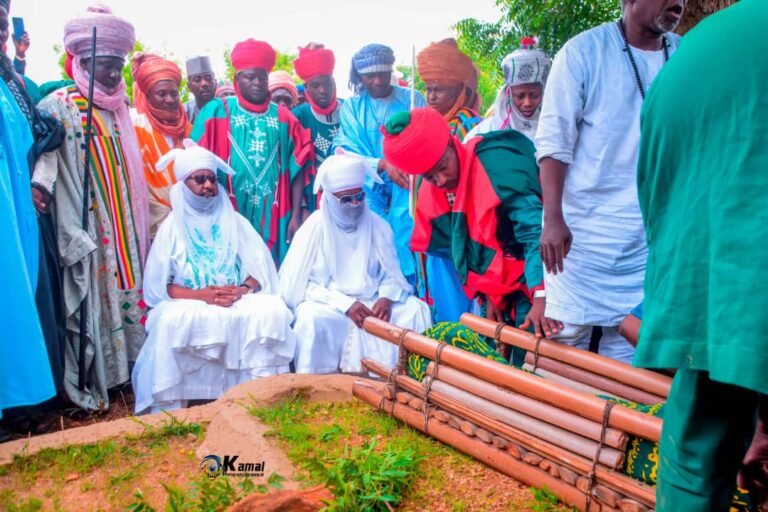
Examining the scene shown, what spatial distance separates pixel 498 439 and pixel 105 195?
11.0ft

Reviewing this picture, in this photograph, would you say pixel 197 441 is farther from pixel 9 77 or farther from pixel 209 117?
pixel 209 117

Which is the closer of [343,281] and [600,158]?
[600,158]

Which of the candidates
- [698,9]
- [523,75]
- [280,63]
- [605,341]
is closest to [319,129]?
[523,75]

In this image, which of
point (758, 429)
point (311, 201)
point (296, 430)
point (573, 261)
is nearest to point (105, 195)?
point (311, 201)

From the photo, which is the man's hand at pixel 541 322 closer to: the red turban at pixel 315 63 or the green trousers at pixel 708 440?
the green trousers at pixel 708 440

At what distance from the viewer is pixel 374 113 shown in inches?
240

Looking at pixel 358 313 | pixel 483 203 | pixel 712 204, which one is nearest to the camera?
pixel 712 204

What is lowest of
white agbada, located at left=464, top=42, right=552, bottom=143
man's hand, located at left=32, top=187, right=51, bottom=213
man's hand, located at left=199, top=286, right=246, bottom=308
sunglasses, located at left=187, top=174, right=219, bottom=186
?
man's hand, located at left=199, top=286, right=246, bottom=308

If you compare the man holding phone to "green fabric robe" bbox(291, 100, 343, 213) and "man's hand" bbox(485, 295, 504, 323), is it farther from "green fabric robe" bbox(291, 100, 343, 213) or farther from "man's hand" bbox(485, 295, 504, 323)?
"man's hand" bbox(485, 295, 504, 323)

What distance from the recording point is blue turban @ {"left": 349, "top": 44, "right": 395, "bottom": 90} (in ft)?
19.7

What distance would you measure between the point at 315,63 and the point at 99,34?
96.7 inches

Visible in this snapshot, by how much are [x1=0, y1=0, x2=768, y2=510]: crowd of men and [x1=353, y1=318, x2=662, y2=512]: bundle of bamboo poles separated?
484 millimetres


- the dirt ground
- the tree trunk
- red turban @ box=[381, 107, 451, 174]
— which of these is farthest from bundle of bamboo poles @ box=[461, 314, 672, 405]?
the tree trunk

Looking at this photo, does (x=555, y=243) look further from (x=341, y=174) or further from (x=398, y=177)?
(x=398, y=177)
